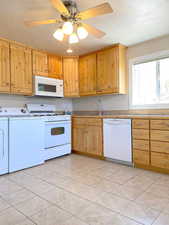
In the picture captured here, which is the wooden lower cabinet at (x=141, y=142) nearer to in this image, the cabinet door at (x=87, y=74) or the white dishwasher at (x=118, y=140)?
the white dishwasher at (x=118, y=140)

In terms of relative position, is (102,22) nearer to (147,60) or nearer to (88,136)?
(147,60)

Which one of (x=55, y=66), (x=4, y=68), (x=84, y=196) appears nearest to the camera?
(x=84, y=196)

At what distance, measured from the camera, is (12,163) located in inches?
105

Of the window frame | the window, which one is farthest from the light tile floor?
the window

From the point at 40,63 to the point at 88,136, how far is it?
75.2 inches

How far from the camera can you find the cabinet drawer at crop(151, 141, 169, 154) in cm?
247

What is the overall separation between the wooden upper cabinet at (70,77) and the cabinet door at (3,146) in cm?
175

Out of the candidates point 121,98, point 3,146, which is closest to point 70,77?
point 121,98

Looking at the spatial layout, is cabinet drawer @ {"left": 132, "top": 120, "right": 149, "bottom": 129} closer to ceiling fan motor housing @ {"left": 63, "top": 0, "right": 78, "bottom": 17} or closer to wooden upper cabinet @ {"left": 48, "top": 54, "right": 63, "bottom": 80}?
ceiling fan motor housing @ {"left": 63, "top": 0, "right": 78, "bottom": 17}

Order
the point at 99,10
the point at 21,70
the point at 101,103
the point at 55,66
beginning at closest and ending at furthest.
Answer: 1. the point at 99,10
2. the point at 21,70
3. the point at 55,66
4. the point at 101,103

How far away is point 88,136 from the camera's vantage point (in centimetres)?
350

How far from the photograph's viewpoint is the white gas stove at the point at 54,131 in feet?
10.7

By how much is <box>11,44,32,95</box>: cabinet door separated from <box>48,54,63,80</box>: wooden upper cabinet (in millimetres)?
502

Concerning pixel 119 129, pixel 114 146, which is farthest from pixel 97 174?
pixel 119 129
